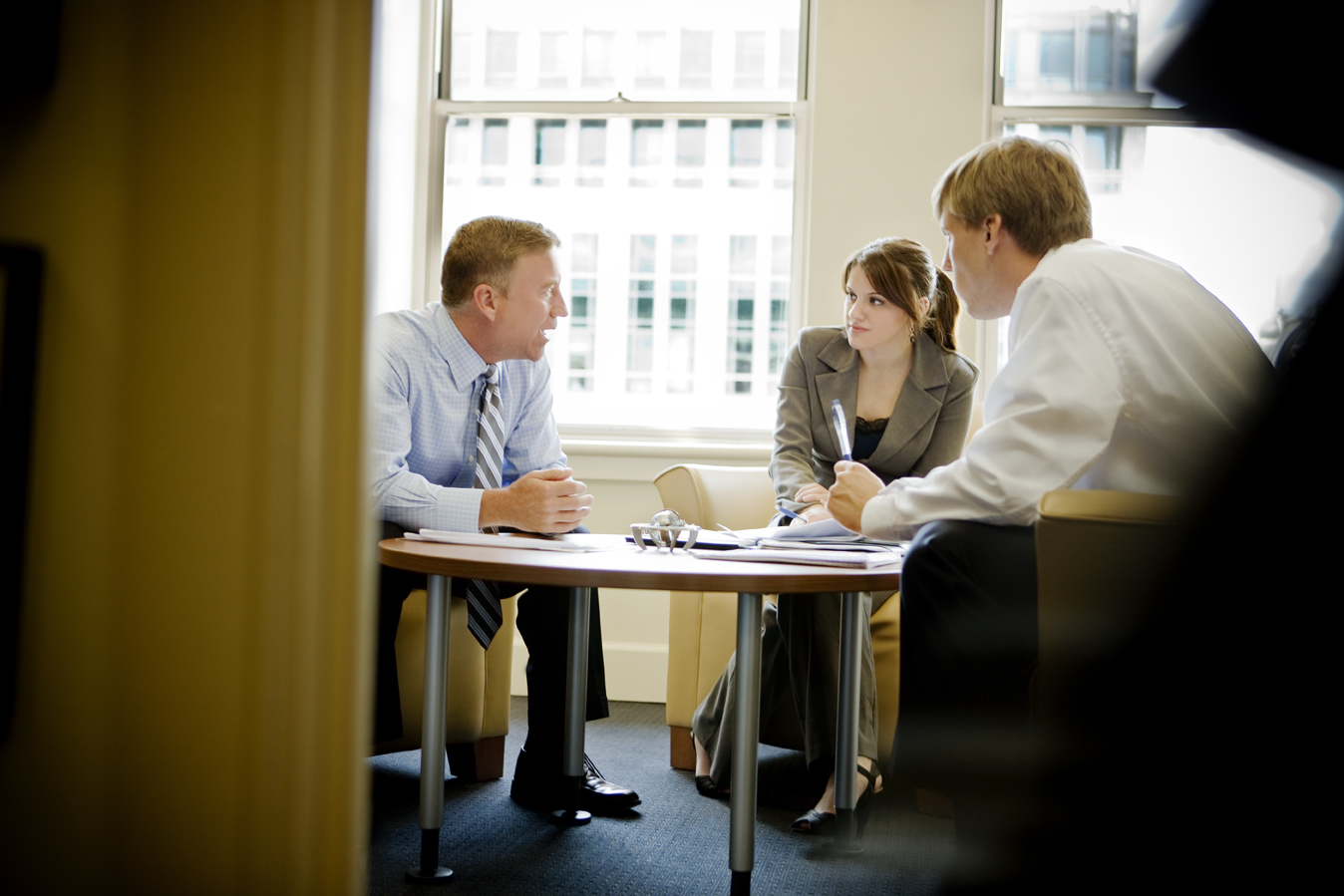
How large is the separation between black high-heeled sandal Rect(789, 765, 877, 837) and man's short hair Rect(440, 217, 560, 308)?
1.21 metres

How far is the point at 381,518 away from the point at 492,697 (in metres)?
0.64

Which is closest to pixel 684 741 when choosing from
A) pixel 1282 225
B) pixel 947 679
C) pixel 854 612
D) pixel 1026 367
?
pixel 854 612

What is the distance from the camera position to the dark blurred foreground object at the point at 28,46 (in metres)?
0.30

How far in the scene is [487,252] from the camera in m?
2.06

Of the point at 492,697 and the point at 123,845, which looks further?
the point at 492,697

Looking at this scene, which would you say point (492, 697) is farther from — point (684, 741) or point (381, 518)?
point (381, 518)

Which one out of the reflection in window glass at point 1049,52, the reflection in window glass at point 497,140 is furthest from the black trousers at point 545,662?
the reflection in window glass at point 1049,52

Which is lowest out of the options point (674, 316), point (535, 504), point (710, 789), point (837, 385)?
point (710, 789)

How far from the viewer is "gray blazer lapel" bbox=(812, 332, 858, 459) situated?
7.89 ft

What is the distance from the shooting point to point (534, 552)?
142 cm

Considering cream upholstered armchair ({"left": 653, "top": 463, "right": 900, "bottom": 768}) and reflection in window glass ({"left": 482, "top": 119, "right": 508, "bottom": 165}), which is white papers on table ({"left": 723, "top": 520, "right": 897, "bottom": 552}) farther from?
reflection in window glass ({"left": 482, "top": 119, "right": 508, "bottom": 165})

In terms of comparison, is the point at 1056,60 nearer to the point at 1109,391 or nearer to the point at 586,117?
the point at 586,117

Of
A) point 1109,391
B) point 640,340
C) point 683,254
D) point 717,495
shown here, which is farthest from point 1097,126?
point 1109,391

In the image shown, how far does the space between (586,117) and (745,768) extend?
2.73 m
